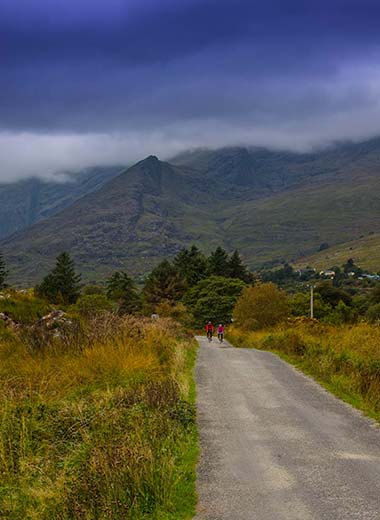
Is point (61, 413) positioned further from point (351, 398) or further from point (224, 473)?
point (351, 398)

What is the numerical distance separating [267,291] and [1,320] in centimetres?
4654

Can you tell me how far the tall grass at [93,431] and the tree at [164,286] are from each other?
9290cm

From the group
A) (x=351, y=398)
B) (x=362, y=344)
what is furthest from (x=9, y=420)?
(x=362, y=344)

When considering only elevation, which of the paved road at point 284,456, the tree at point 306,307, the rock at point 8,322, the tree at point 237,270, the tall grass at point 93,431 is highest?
the tree at point 237,270

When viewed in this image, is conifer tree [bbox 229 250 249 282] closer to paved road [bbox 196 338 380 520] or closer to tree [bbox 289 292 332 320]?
tree [bbox 289 292 332 320]

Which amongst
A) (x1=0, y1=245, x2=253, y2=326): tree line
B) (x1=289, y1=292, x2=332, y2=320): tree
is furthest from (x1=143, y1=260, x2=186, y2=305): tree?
(x1=289, y1=292, x2=332, y2=320): tree

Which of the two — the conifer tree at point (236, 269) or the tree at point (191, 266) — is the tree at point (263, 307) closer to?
the tree at point (191, 266)

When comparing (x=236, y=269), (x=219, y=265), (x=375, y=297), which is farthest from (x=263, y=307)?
(x=375, y=297)

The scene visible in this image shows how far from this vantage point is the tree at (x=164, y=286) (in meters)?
110

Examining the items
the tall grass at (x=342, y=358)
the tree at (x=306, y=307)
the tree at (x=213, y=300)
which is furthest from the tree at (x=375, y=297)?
the tall grass at (x=342, y=358)

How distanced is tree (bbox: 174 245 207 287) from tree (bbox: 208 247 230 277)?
136 centimetres

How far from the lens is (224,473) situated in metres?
8.88

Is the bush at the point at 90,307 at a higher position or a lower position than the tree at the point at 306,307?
higher

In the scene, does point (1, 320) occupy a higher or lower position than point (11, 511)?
higher
